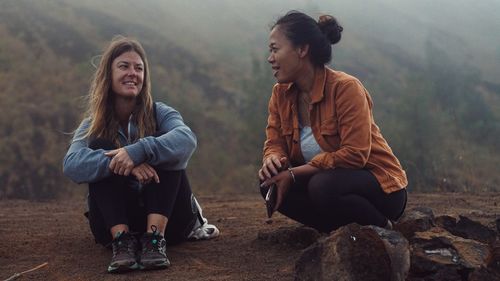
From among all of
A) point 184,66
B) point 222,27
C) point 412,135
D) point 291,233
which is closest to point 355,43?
point 222,27

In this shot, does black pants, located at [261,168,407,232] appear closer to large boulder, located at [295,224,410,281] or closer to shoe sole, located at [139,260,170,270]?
Result: large boulder, located at [295,224,410,281]

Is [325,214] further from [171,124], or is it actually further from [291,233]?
[171,124]

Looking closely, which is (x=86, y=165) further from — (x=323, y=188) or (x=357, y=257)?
(x=357, y=257)

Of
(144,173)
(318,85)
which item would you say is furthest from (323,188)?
(144,173)

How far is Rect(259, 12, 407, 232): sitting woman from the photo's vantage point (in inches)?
122

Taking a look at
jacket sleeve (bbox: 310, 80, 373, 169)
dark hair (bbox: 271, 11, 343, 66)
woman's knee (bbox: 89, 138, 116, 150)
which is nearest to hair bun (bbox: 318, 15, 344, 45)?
dark hair (bbox: 271, 11, 343, 66)

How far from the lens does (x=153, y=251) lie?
10.5ft

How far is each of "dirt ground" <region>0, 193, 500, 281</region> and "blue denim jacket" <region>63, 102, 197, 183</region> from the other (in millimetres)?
557

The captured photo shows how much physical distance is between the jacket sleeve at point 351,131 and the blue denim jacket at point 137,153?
30.4 inches

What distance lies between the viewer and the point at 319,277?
8.45 ft

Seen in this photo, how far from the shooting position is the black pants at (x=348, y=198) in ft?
10.1

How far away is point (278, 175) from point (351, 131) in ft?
1.52

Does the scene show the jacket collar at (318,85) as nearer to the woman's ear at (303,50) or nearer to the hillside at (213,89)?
the woman's ear at (303,50)

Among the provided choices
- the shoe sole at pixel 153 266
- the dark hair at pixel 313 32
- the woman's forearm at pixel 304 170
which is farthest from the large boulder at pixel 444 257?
the shoe sole at pixel 153 266
